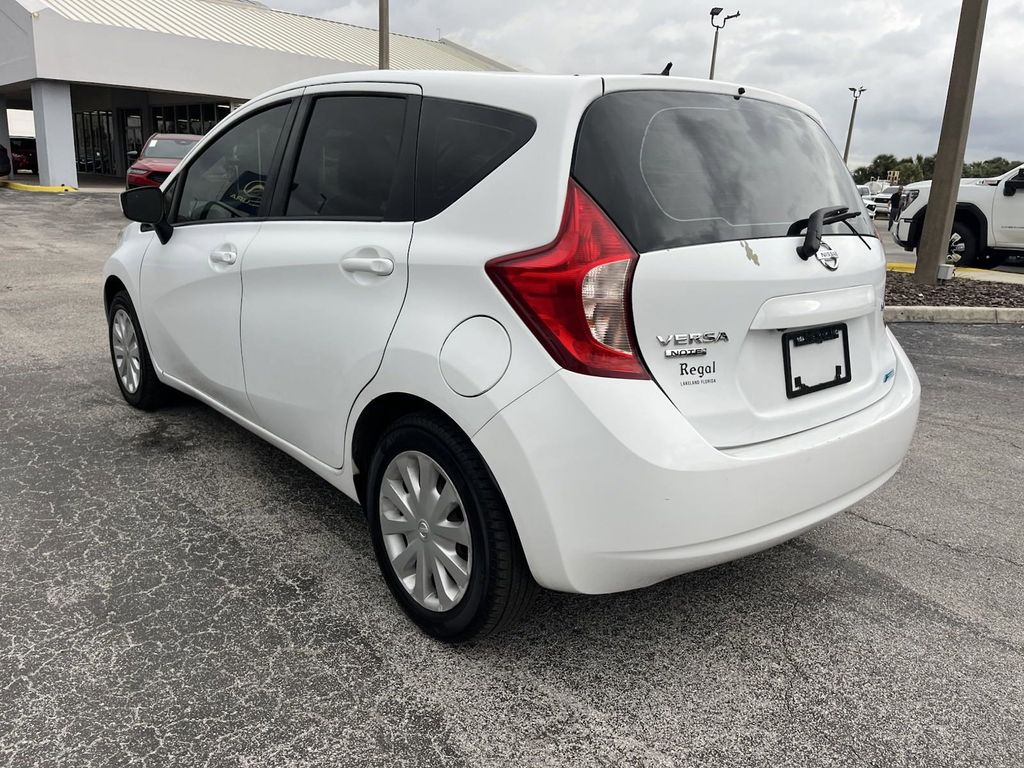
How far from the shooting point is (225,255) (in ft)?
11.2

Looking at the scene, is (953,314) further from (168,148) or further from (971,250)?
(168,148)

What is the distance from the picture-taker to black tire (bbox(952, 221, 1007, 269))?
534 inches

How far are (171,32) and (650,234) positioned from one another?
27.5 m

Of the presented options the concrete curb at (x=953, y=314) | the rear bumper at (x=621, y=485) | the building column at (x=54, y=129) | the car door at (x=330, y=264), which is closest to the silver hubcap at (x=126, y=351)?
the car door at (x=330, y=264)

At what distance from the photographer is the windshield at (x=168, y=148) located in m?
18.4

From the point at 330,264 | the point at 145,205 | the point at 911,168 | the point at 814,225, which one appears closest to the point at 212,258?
the point at 145,205

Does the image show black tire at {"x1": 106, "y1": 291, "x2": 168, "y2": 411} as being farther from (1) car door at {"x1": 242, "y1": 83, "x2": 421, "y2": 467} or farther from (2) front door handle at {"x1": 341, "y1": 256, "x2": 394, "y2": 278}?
(2) front door handle at {"x1": 341, "y1": 256, "x2": 394, "y2": 278}

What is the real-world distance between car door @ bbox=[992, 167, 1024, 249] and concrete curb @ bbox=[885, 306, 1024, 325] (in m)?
4.76

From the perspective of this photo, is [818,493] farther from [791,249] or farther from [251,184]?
[251,184]

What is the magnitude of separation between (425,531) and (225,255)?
160 centimetres

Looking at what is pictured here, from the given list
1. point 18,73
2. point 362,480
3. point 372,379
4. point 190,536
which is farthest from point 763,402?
point 18,73

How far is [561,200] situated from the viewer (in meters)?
2.18

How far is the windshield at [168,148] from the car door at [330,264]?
17.0m

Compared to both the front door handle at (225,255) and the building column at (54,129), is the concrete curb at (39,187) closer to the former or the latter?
the building column at (54,129)
